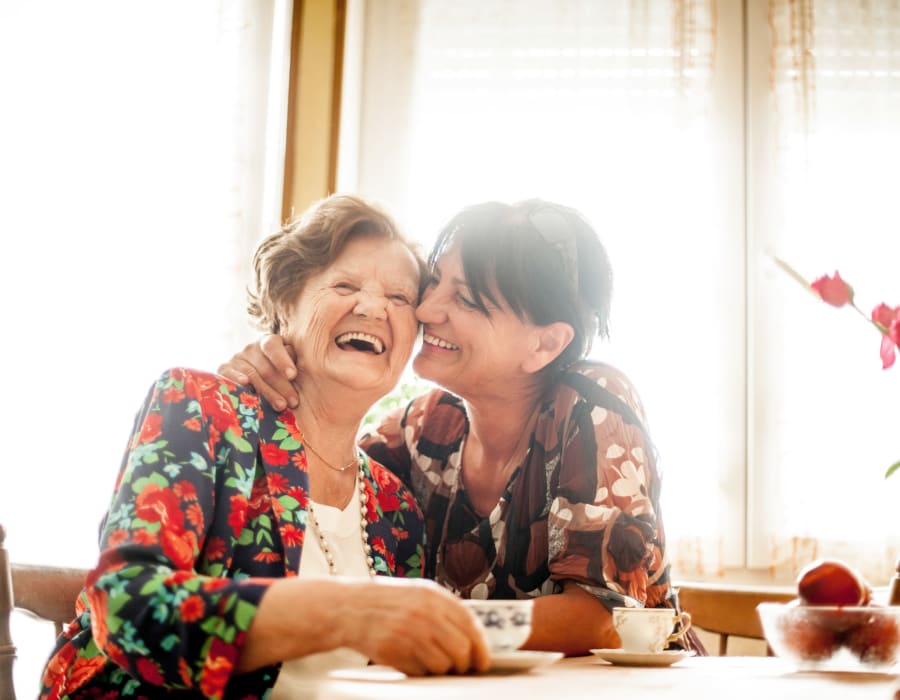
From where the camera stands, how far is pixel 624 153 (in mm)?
4000

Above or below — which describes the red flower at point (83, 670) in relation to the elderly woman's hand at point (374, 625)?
below

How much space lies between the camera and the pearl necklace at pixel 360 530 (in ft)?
5.09

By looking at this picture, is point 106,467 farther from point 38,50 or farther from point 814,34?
point 814,34

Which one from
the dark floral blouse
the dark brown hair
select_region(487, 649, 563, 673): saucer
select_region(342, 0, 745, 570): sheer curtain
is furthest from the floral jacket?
select_region(342, 0, 745, 570): sheer curtain

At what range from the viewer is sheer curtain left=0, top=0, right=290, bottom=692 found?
3561 mm

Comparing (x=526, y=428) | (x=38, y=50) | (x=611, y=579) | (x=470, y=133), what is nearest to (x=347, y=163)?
(x=470, y=133)

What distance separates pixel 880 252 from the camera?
3.86 metres

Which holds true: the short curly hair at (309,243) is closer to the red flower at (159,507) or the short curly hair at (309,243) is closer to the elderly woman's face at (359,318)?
the elderly woman's face at (359,318)

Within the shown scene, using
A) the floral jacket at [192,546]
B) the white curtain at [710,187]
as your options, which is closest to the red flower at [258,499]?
the floral jacket at [192,546]

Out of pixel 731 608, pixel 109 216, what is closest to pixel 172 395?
pixel 731 608

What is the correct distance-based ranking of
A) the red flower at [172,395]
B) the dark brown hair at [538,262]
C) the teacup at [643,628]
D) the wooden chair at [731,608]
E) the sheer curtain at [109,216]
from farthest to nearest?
the sheer curtain at [109,216] → the wooden chair at [731,608] → the dark brown hair at [538,262] → the red flower at [172,395] → the teacup at [643,628]

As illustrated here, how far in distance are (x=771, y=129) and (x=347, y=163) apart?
1631 mm

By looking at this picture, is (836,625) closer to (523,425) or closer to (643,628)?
(643,628)

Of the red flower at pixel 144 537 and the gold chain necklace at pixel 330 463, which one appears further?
the gold chain necklace at pixel 330 463
